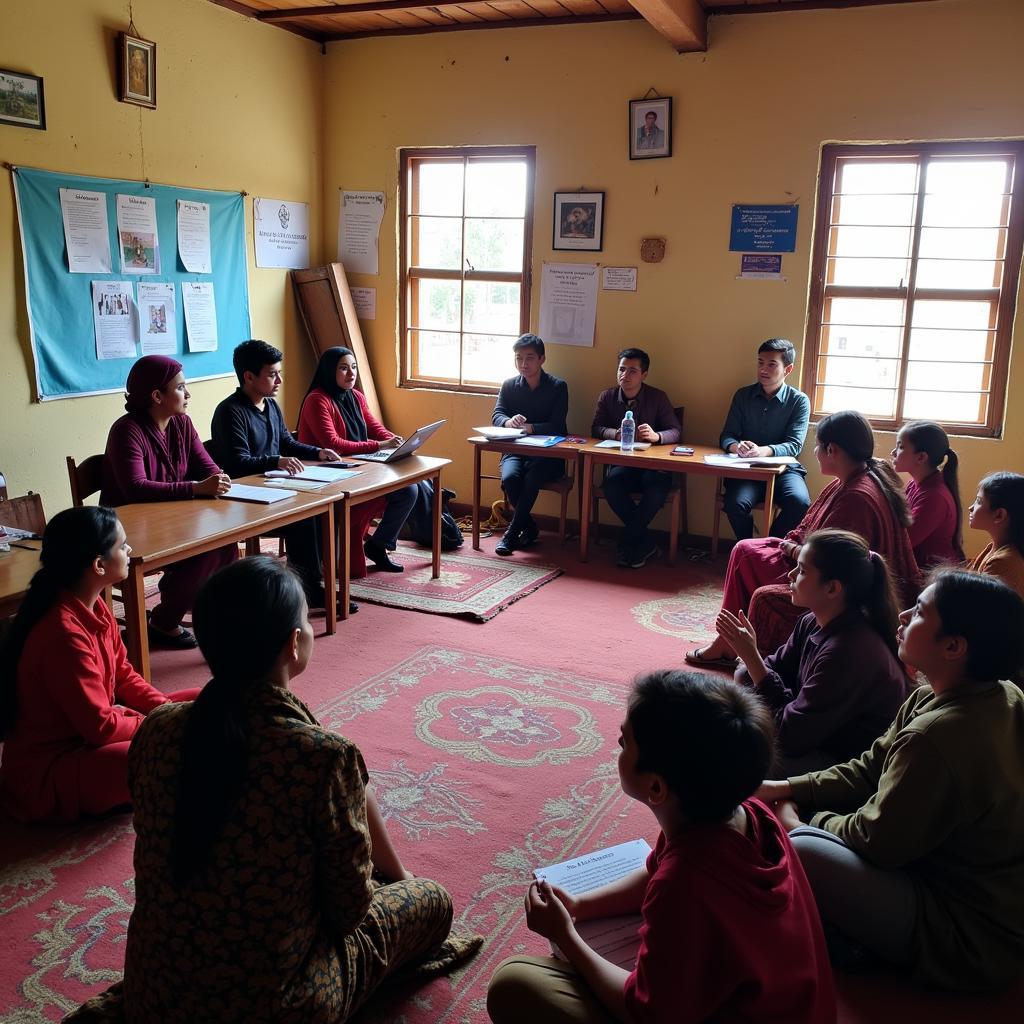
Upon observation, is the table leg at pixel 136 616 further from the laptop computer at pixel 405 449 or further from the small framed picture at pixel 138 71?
the small framed picture at pixel 138 71

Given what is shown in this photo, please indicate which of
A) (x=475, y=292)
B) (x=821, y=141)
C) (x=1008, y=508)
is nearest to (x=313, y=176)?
(x=475, y=292)

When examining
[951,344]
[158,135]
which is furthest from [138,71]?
[951,344]

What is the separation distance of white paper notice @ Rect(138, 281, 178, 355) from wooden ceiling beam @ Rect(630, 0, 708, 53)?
2665 mm

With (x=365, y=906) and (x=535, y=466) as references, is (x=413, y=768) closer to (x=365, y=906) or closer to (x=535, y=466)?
(x=365, y=906)

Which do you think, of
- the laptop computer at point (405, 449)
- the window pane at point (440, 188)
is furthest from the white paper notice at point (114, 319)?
the window pane at point (440, 188)

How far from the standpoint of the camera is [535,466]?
5348 mm

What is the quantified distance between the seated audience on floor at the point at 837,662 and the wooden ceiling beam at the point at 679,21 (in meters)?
2.97

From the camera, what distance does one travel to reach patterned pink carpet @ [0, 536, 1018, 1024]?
1.91 m

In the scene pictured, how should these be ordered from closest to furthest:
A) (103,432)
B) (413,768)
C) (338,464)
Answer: (413,768) < (338,464) < (103,432)

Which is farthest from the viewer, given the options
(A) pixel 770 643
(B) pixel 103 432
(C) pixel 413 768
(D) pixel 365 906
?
(B) pixel 103 432

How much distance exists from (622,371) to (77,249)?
2775 millimetres

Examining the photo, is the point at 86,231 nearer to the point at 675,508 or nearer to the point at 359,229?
the point at 359,229

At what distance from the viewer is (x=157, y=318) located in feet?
16.0

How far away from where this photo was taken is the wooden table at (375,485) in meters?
3.82
